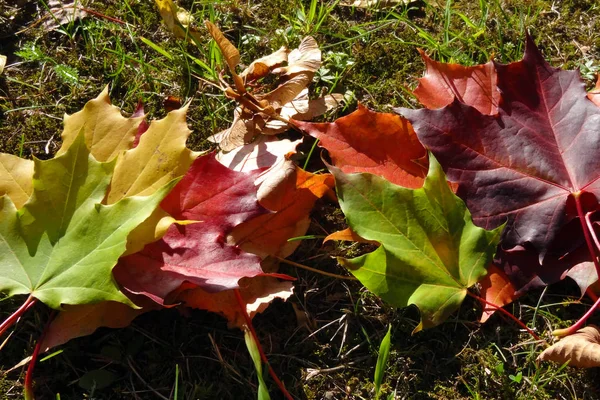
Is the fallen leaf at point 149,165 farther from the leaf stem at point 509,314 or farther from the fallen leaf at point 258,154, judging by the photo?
the leaf stem at point 509,314

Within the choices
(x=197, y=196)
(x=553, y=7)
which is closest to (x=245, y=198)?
(x=197, y=196)

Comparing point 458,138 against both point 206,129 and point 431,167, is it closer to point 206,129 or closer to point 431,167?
point 431,167

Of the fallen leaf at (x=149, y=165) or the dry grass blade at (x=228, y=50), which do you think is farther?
the dry grass blade at (x=228, y=50)

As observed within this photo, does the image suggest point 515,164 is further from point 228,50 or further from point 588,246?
point 228,50

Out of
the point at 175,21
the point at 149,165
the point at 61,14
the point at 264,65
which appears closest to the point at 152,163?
the point at 149,165

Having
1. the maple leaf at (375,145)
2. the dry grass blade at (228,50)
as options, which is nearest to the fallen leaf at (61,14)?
the dry grass blade at (228,50)

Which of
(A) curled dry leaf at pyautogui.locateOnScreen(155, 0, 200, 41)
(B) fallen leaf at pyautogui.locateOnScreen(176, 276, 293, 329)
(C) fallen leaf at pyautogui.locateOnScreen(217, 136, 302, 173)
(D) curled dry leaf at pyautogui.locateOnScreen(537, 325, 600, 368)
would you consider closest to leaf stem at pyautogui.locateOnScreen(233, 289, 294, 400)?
(B) fallen leaf at pyautogui.locateOnScreen(176, 276, 293, 329)
